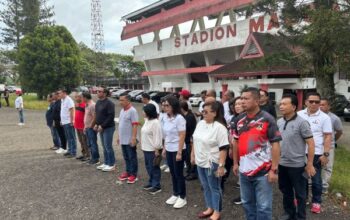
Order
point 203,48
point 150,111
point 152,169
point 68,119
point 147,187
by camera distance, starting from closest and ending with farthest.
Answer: point 150,111 < point 152,169 < point 147,187 < point 68,119 < point 203,48

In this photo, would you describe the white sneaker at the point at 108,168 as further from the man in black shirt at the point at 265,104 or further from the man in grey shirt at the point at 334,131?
the man in grey shirt at the point at 334,131

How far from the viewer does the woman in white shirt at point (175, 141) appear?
461 cm

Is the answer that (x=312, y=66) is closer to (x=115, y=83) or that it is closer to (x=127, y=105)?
(x=127, y=105)

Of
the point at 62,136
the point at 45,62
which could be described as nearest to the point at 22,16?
the point at 45,62

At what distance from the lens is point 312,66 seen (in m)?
9.11

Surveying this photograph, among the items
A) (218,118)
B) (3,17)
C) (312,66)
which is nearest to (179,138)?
(218,118)

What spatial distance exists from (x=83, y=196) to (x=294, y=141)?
3497 mm

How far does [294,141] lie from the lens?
379 cm

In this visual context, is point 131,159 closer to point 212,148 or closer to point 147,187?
point 147,187

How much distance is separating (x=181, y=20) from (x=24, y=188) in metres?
34.8

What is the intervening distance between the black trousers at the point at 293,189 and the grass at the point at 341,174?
1.52 meters

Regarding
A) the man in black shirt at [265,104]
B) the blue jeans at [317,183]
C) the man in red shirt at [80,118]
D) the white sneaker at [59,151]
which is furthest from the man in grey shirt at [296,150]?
the white sneaker at [59,151]

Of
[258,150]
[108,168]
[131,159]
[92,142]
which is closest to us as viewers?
[258,150]

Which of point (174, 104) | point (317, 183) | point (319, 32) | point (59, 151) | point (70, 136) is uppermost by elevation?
point (319, 32)
